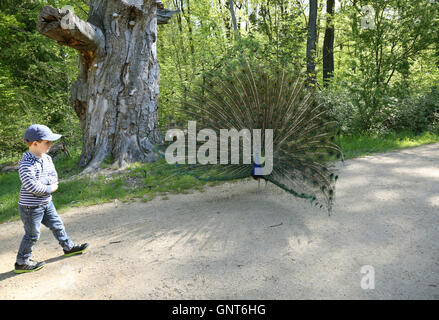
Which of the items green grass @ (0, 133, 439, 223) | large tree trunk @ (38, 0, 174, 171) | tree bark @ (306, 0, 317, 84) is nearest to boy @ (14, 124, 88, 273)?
green grass @ (0, 133, 439, 223)

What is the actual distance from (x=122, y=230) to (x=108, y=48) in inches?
191

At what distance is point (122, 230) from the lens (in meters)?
4.38

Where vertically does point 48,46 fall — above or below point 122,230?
above

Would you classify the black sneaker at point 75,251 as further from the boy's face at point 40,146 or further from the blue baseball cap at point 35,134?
the blue baseball cap at point 35,134

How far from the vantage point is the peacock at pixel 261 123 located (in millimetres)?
4797

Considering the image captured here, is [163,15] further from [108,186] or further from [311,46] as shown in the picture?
[311,46]

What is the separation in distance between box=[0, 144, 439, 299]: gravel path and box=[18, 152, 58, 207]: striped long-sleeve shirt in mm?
795

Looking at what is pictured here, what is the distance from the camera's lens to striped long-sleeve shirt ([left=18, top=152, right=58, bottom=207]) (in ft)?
10.6

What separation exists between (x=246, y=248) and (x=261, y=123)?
2.17m

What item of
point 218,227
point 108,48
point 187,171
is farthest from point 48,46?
point 218,227

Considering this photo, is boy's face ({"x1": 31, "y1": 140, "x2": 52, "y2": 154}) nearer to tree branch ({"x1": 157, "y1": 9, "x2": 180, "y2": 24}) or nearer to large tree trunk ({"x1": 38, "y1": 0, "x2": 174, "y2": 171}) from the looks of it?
large tree trunk ({"x1": 38, "y1": 0, "x2": 174, "y2": 171})

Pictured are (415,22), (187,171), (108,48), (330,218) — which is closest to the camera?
(330,218)

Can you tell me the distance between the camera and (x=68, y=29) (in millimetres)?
6102

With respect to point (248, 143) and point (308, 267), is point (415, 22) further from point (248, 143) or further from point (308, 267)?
point (308, 267)
